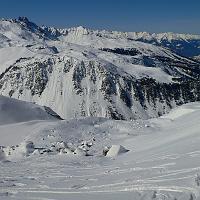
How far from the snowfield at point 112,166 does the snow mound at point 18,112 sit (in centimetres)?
2420

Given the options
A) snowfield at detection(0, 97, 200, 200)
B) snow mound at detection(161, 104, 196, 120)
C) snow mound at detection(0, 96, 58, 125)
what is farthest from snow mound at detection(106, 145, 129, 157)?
snow mound at detection(0, 96, 58, 125)

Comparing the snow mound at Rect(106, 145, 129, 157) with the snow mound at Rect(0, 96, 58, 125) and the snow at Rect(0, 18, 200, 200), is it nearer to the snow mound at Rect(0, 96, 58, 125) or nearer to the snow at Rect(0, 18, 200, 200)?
the snow at Rect(0, 18, 200, 200)

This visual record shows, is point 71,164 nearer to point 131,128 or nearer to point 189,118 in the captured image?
point 189,118

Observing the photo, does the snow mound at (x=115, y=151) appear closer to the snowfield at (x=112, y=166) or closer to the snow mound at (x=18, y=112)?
the snowfield at (x=112, y=166)

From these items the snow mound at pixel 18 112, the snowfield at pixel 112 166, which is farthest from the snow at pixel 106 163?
the snow mound at pixel 18 112

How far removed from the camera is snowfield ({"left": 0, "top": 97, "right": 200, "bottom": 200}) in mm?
18797

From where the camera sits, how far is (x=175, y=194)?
1725 centimetres

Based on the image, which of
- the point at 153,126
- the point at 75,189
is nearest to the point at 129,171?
the point at 75,189

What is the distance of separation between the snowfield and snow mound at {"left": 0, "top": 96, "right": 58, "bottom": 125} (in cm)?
2420

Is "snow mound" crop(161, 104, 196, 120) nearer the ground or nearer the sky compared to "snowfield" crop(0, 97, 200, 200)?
nearer the sky

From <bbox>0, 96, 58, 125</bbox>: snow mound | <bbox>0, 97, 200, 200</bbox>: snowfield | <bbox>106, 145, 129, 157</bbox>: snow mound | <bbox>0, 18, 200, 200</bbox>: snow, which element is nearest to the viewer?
<bbox>0, 97, 200, 200</bbox>: snowfield

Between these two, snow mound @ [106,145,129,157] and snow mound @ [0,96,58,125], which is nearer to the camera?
snow mound @ [106,145,129,157]

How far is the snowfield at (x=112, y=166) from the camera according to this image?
61.7 ft

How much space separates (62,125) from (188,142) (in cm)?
3314
